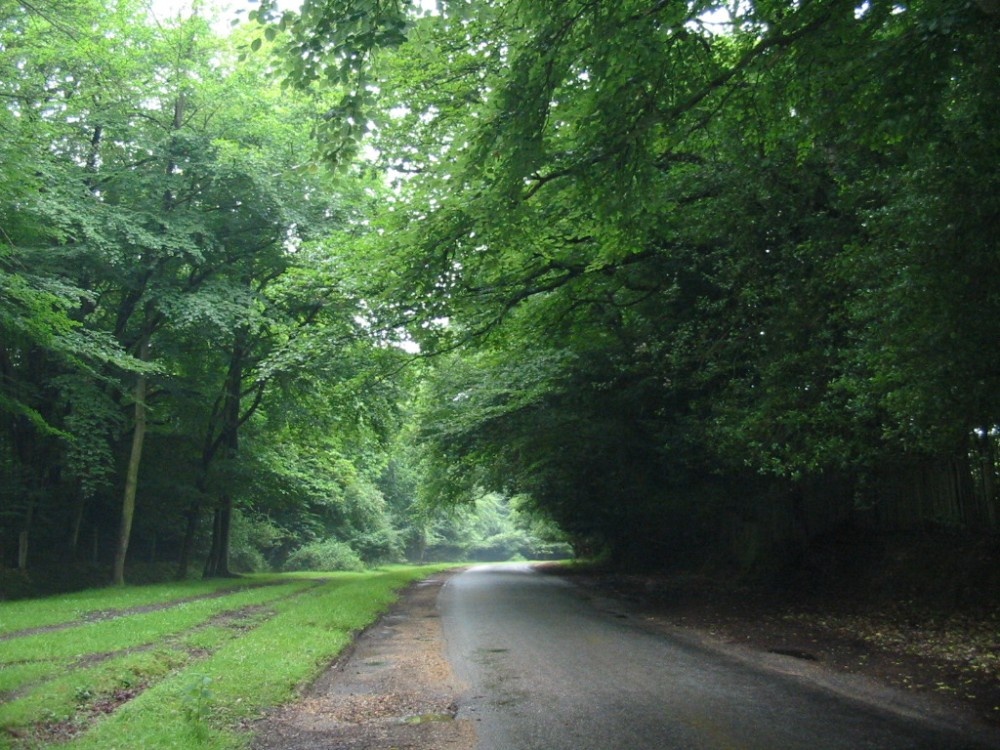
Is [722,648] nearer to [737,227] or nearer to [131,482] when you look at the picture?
[737,227]

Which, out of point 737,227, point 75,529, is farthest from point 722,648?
point 75,529

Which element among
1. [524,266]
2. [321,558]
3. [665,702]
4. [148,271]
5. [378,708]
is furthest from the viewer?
[321,558]

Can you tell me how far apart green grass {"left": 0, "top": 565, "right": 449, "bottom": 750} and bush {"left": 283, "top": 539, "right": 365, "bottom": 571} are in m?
28.0

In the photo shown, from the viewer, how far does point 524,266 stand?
12289 mm

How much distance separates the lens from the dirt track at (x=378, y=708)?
6.07m

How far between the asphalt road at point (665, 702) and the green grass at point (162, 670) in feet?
7.06

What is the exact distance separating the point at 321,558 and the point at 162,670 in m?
36.3

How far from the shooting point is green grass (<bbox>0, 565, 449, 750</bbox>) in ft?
19.4

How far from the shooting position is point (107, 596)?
18219 mm

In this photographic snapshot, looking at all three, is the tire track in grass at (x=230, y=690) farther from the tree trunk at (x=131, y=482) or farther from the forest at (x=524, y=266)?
the tree trunk at (x=131, y=482)

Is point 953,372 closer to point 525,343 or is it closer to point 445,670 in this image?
point 445,670

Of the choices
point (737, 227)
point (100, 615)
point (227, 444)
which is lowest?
point (100, 615)

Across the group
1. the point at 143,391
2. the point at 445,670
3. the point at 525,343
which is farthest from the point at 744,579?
the point at 143,391

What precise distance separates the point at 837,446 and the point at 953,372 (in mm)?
3068
